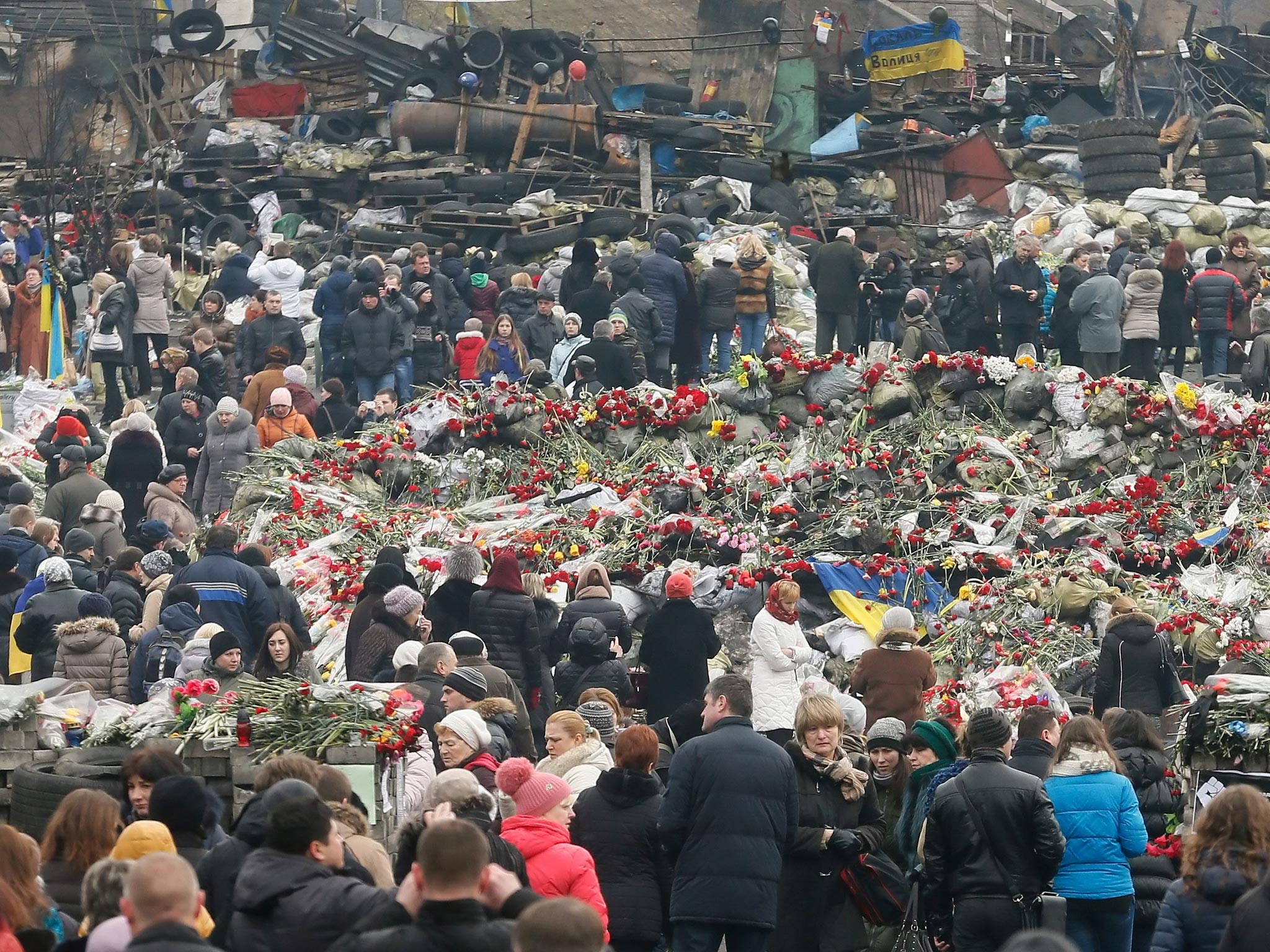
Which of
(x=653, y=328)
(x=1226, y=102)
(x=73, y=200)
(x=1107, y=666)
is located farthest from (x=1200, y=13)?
(x=1107, y=666)

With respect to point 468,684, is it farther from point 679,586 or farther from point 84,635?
point 84,635

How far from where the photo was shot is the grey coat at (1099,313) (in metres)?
20.6

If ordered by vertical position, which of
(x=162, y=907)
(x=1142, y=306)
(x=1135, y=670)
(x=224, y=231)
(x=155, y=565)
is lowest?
(x=1135, y=670)

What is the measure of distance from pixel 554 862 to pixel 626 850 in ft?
3.08

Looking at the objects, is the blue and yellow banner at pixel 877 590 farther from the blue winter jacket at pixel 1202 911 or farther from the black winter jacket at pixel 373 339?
the blue winter jacket at pixel 1202 911

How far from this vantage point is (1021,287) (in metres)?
21.3

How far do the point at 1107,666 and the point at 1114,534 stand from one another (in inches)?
144

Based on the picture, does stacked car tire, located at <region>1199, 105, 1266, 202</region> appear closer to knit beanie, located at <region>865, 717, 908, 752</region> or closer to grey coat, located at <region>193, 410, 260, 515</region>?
grey coat, located at <region>193, 410, 260, 515</region>

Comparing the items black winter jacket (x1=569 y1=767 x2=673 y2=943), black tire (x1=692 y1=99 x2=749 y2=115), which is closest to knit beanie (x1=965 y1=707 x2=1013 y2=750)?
black winter jacket (x1=569 y1=767 x2=673 y2=943)

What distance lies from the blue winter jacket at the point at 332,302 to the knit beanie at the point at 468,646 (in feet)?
34.4

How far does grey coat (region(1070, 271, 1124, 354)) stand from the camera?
2058 centimetres

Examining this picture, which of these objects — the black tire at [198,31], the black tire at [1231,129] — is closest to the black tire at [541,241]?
the black tire at [198,31]

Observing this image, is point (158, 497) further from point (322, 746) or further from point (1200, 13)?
point (1200, 13)

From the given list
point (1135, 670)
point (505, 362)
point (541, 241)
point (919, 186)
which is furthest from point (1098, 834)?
point (919, 186)
